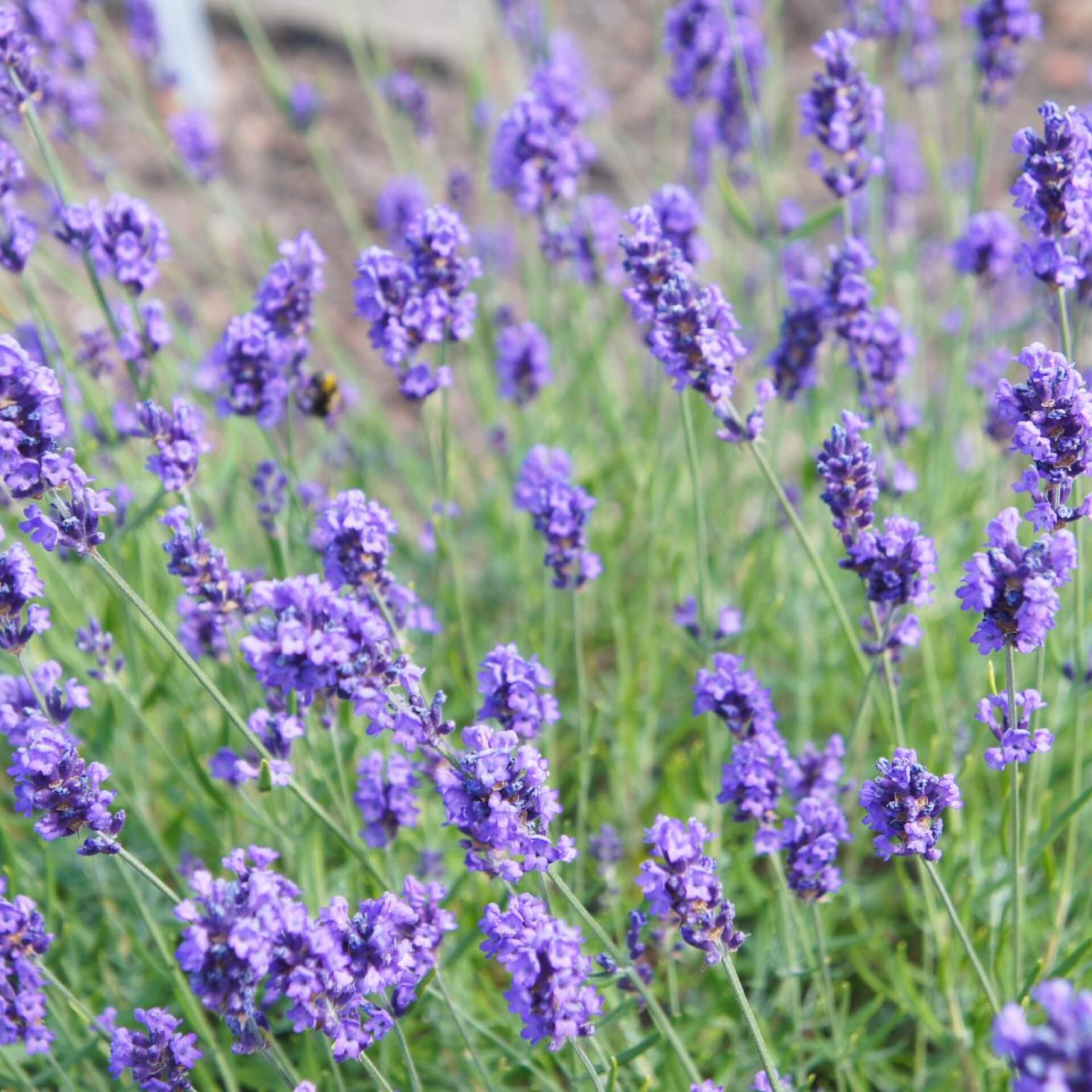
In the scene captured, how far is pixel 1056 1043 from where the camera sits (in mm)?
1208

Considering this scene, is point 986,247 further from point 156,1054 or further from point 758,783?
point 156,1054

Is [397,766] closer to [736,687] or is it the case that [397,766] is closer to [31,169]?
[736,687]

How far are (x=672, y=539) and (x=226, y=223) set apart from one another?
A: 350 cm

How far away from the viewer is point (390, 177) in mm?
6375

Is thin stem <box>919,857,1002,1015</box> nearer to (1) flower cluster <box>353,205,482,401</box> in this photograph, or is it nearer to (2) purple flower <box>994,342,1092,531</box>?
(2) purple flower <box>994,342,1092,531</box>

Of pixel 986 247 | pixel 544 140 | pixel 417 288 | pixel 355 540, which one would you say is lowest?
pixel 355 540

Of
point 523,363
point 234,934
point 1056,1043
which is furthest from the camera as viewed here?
point 523,363

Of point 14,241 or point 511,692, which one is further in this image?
point 14,241

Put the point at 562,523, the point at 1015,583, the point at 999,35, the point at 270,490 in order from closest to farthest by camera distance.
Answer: the point at 1015,583 < the point at 562,523 < the point at 270,490 < the point at 999,35

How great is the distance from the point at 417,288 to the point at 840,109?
953 millimetres

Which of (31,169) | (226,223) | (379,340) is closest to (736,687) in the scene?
(379,340)

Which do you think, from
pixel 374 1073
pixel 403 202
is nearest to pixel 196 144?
pixel 403 202

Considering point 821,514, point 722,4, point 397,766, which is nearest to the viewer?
point 397,766

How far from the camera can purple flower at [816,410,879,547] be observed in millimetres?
2002
